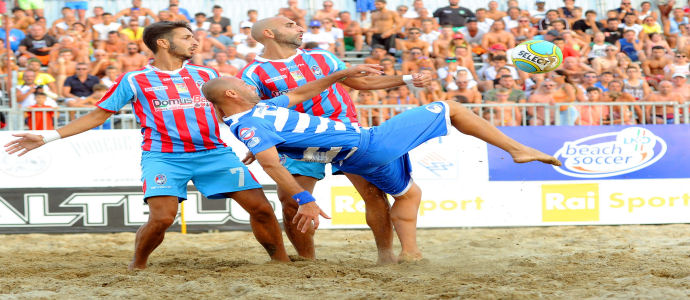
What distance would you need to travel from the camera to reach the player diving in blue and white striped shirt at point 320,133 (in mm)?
5008

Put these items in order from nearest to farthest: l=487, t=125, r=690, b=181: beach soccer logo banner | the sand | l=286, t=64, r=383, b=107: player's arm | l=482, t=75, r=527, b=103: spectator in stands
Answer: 1. the sand
2. l=286, t=64, r=383, b=107: player's arm
3. l=487, t=125, r=690, b=181: beach soccer logo banner
4. l=482, t=75, r=527, b=103: spectator in stands

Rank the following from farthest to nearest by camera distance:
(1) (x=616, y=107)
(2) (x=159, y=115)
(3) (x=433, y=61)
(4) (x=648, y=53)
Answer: (4) (x=648, y=53)
(3) (x=433, y=61)
(1) (x=616, y=107)
(2) (x=159, y=115)

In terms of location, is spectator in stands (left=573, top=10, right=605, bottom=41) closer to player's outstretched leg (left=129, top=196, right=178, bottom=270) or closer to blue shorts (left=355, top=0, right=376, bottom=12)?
blue shorts (left=355, top=0, right=376, bottom=12)

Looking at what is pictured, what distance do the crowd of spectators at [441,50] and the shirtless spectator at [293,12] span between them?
0.02m

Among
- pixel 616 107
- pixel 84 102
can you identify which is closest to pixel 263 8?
pixel 84 102

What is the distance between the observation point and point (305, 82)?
19.5 feet

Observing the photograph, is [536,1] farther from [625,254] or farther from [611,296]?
[611,296]

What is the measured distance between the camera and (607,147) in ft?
31.2

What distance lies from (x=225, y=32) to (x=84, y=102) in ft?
10.4

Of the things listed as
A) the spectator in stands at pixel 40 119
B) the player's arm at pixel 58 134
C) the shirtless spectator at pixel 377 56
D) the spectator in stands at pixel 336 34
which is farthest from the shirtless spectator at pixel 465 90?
the player's arm at pixel 58 134

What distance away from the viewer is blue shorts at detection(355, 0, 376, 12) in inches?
554

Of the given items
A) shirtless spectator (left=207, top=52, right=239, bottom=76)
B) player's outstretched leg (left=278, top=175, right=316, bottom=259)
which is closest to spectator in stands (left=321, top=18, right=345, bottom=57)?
shirtless spectator (left=207, top=52, right=239, bottom=76)

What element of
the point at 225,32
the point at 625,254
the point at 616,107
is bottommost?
the point at 625,254

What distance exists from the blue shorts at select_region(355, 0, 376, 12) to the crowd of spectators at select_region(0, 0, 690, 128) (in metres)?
0.02
